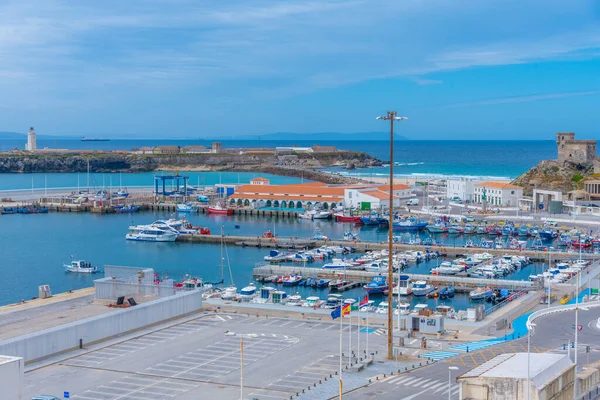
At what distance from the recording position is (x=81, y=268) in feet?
157

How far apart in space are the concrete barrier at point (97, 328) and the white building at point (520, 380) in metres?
11.8

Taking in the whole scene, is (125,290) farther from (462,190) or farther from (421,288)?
(462,190)

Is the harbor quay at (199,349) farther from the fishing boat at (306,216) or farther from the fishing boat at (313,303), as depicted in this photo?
the fishing boat at (306,216)

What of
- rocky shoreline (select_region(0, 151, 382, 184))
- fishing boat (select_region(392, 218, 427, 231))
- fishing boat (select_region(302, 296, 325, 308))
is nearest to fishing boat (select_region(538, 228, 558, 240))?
fishing boat (select_region(392, 218, 427, 231))

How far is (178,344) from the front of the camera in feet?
78.6

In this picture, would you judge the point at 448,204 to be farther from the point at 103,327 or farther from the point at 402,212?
the point at 103,327

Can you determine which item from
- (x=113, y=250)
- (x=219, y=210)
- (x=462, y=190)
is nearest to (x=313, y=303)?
(x=113, y=250)

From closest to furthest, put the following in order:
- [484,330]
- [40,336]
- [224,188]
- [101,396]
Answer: [101,396] → [40,336] → [484,330] → [224,188]

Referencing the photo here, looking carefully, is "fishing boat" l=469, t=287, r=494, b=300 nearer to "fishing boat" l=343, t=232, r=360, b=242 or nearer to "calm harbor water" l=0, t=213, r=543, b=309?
"calm harbor water" l=0, t=213, r=543, b=309

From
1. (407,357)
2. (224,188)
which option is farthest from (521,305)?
(224,188)

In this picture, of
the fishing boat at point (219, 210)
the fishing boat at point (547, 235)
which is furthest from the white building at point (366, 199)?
the fishing boat at point (547, 235)

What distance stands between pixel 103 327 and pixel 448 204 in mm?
55578

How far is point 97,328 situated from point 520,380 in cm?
1334

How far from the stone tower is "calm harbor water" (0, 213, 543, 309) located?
32743 mm
